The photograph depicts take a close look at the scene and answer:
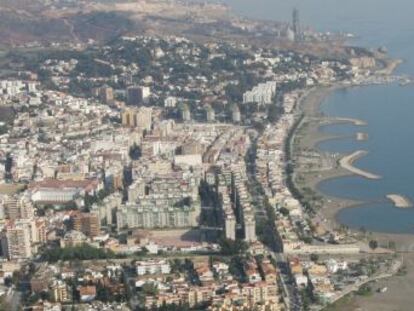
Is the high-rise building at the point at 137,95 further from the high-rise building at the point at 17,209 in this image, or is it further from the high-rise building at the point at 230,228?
the high-rise building at the point at 230,228

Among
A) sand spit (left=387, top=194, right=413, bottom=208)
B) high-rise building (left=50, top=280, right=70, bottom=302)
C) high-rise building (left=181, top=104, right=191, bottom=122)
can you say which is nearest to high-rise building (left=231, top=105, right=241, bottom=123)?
high-rise building (left=181, top=104, right=191, bottom=122)

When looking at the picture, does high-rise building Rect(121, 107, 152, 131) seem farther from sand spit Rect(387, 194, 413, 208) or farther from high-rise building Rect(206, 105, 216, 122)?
sand spit Rect(387, 194, 413, 208)

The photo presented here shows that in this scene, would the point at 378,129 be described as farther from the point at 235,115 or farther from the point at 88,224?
the point at 88,224

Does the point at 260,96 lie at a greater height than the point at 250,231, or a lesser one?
greater

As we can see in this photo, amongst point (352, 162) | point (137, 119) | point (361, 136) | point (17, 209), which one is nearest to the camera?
point (17, 209)

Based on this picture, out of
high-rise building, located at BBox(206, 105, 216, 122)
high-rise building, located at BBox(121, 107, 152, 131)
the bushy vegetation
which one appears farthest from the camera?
high-rise building, located at BBox(206, 105, 216, 122)

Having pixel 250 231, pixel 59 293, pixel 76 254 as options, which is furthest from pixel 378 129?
pixel 59 293
